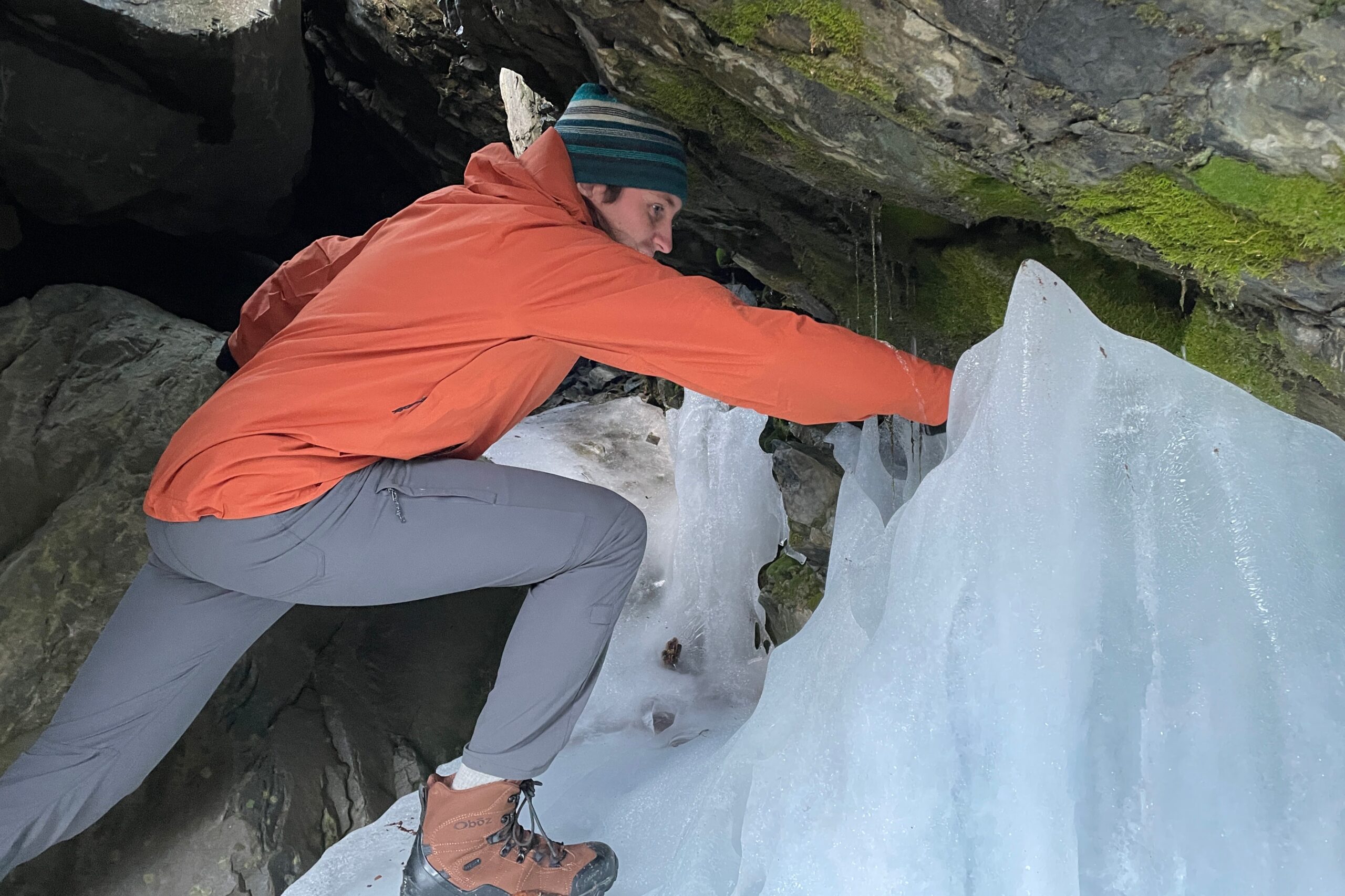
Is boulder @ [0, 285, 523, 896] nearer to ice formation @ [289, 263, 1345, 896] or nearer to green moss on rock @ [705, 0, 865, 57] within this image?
ice formation @ [289, 263, 1345, 896]

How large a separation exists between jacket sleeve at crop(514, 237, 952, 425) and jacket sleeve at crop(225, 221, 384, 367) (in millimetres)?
1065

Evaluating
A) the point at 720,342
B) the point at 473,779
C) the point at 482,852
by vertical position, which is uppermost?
the point at 720,342

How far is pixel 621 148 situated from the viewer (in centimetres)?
260

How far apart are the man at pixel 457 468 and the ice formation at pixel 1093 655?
0.32 m

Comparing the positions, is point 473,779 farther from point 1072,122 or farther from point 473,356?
point 1072,122

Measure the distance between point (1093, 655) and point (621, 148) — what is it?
1.75 metres

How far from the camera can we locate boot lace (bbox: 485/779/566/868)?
2600 millimetres

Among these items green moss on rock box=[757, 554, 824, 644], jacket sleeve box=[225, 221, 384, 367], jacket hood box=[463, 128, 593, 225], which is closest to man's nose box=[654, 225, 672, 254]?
jacket hood box=[463, 128, 593, 225]

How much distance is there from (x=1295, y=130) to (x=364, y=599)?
2271 millimetres

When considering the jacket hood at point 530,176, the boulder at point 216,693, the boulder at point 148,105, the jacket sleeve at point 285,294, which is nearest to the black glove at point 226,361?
the jacket sleeve at point 285,294

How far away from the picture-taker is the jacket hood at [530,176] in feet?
7.84

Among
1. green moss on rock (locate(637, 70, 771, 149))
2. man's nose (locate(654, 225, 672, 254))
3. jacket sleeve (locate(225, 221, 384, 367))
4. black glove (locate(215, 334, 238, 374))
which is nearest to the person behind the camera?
man's nose (locate(654, 225, 672, 254))

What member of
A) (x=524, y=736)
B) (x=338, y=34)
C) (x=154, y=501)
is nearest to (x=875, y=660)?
(x=524, y=736)

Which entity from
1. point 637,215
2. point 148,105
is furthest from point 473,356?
point 148,105
